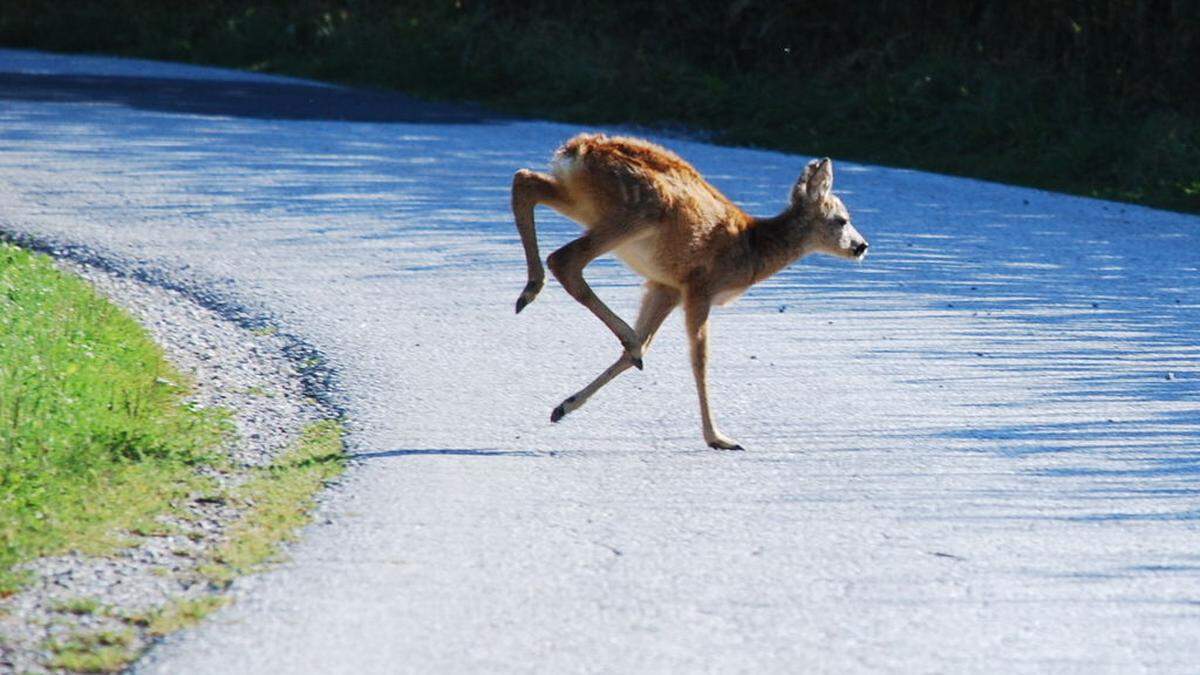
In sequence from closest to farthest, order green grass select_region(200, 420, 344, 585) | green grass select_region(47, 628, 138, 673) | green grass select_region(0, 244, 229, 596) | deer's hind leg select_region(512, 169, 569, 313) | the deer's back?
green grass select_region(47, 628, 138, 673) < green grass select_region(200, 420, 344, 585) < green grass select_region(0, 244, 229, 596) < the deer's back < deer's hind leg select_region(512, 169, 569, 313)

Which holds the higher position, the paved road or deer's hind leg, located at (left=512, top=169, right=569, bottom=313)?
deer's hind leg, located at (left=512, top=169, right=569, bottom=313)

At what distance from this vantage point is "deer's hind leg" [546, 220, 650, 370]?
7043 millimetres

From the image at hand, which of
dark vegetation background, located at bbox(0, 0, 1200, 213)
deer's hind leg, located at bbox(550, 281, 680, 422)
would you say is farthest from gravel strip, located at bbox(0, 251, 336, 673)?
dark vegetation background, located at bbox(0, 0, 1200, 213)

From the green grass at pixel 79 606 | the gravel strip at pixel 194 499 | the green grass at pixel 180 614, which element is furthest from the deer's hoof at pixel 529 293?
the green grass at pixel 79 606

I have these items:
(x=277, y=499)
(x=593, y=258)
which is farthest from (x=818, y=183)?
(x=277, y=499)

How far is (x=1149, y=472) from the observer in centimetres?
670

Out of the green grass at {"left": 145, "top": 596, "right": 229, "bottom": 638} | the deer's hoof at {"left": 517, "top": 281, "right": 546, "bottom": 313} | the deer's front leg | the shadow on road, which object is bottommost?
the shadow on road

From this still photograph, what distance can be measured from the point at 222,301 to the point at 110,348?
1874 mm

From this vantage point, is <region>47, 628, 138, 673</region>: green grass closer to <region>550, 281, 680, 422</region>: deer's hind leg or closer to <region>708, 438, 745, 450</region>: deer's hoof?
<region>708, 438, 745, 450</region>: deer's hoof

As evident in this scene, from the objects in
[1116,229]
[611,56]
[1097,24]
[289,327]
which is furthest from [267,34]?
[289,327]

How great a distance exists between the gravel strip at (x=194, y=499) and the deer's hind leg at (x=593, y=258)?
1103mm

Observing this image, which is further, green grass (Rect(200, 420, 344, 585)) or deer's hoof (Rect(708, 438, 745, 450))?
deer's hoof (Rect(708, 438, 745, 450))

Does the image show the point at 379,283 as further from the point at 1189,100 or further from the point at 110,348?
the point at 1189,100

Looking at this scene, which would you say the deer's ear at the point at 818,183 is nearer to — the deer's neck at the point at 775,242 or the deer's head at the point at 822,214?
the deer's head at the point at 822,214
